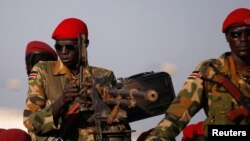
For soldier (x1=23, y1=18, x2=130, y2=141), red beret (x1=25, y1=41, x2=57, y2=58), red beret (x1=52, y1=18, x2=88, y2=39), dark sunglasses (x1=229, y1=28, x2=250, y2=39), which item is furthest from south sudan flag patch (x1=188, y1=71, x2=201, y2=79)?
red beret (x1=25, y1=41, x2=57, y2=58)

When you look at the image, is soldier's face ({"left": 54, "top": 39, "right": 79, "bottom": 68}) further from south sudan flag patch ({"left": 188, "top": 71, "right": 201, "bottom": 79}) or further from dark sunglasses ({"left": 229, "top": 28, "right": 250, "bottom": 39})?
dark sunglasses ({"left": 229, "top": 28, "right": 250, "bottom": 39})

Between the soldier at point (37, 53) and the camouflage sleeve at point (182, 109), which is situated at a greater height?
A: the camouflage sleeve at point (182, 109)

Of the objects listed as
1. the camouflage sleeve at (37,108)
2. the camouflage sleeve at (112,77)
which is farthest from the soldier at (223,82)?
the camouflage sleeve at (37,108)

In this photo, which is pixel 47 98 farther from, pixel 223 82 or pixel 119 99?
pixel 223 82

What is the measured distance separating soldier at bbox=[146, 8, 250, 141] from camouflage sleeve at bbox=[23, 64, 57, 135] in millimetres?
2555

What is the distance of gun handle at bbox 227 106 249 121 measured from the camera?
27.8 ft

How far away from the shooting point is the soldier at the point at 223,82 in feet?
27.8

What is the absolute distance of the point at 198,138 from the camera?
9273 mm

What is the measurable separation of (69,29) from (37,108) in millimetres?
1316

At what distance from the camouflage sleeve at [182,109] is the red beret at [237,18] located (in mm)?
549

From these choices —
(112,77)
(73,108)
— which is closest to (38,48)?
(112,77)

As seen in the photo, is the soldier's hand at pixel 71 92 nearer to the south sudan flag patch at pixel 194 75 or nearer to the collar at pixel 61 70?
the collar at pixel 61 70

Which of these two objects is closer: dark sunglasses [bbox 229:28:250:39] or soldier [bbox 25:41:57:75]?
dark sunglasses [bbox 229:28:250:39]

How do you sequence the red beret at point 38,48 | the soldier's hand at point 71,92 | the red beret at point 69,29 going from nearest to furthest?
the soldier's hand at point 71,92
the red beret at point 69,29
the red beret at point 38,48
